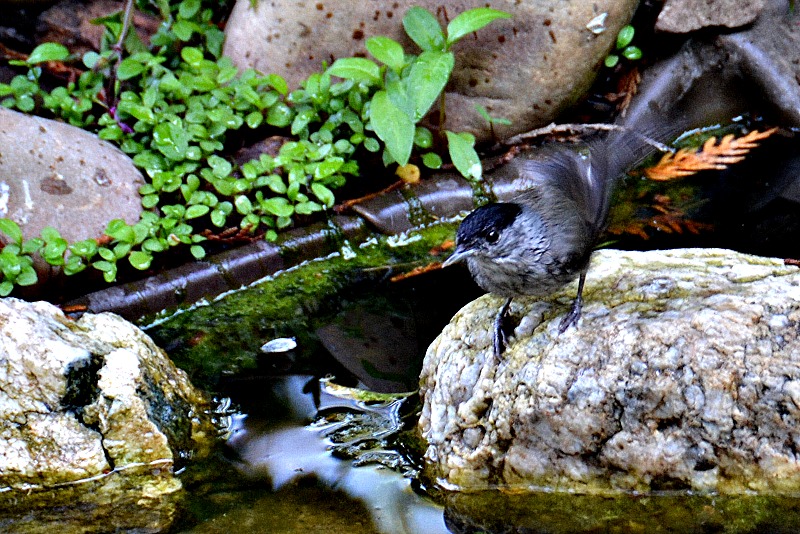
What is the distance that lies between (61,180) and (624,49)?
3.46 metres

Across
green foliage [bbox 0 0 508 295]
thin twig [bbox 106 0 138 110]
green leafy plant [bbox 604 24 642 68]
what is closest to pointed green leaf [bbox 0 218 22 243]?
green foliage [bbox 0 0 508 295]

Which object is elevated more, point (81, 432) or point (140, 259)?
point (140, 259)

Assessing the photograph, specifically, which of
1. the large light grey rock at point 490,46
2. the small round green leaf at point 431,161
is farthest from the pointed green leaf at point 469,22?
the small round green leaf at point 431,161

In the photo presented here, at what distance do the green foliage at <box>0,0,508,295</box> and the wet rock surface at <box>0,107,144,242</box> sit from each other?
0.11 m

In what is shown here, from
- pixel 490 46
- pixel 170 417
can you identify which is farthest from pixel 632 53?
pixel 170 417

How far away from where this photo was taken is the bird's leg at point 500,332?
327 cm

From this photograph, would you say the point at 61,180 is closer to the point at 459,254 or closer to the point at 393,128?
the point at 393,128

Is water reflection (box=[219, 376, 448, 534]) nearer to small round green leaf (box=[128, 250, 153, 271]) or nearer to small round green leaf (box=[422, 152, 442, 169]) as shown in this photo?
Answer: small round green leaf (box=[128, 250, 153, 271])

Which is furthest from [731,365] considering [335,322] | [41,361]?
[41,361]

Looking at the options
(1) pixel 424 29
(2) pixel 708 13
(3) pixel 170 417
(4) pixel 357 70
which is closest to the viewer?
(3) pixel 170 417

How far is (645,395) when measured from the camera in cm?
294

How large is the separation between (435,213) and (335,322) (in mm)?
1069

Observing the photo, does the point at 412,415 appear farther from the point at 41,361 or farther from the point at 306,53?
the point at 306,53

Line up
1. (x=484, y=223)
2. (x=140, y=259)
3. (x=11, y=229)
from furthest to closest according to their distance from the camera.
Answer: (x=140, y=259), (x=11, y=229), (x=484, y=223)
